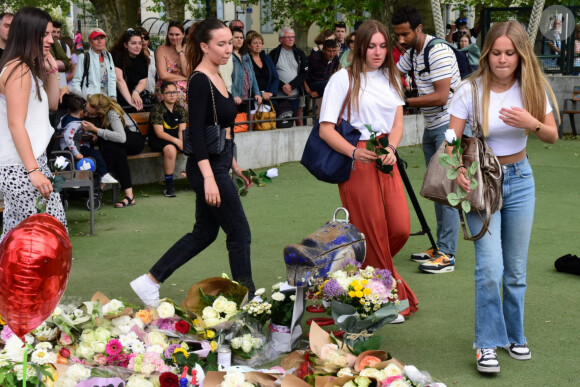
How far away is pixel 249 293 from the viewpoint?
5.68m

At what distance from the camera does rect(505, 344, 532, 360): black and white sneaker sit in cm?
499

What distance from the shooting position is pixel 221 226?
220 inches

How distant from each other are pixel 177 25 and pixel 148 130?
1.71 m

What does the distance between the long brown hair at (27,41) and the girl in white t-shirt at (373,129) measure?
5.68 ft

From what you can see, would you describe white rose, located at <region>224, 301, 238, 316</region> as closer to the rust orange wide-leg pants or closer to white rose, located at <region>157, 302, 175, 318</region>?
white rose, located at <region>157, 302, 175, 318</region>

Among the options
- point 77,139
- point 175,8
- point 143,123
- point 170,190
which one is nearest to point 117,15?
point 175,8

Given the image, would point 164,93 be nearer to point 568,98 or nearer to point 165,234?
point 165,234

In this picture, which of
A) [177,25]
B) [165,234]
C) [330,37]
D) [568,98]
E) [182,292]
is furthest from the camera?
[568,98]

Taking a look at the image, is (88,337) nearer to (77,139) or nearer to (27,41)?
(27,41)

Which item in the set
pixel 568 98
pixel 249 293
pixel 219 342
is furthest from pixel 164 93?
pixel 568 98

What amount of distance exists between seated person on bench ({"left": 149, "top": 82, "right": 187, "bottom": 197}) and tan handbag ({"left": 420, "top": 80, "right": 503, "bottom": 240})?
6343 mm

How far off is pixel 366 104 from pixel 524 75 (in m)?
1.17

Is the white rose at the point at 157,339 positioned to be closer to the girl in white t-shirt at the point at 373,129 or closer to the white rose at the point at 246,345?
the white rose at the point at 246,345

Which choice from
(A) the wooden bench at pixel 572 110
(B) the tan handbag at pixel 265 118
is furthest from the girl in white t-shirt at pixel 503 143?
(A) the wooden bench at pixel 572 110
